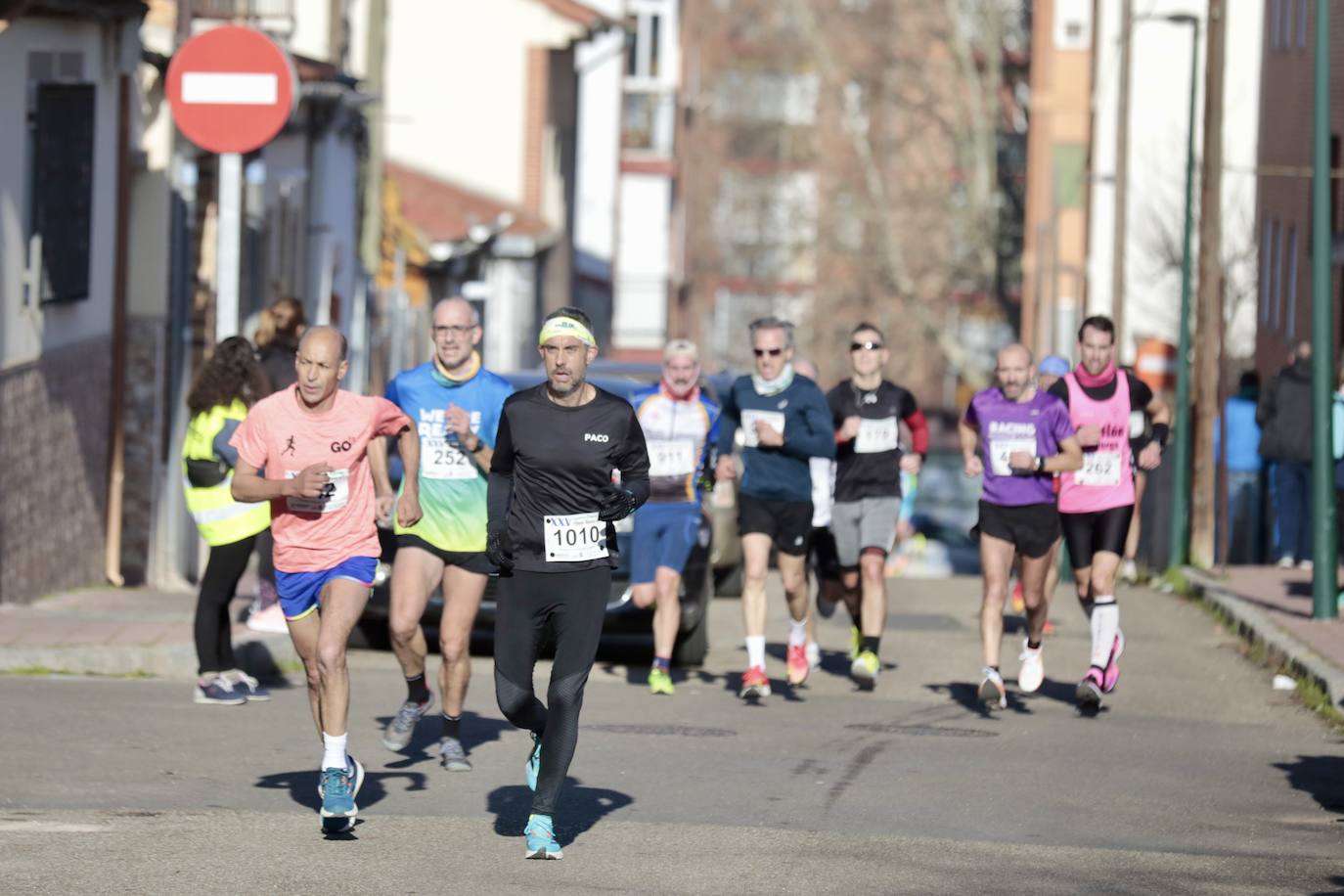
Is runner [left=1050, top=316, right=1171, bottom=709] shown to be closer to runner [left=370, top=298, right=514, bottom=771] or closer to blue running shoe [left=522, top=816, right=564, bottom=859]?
runner [left=370, top=298, right=514, bottom=771]

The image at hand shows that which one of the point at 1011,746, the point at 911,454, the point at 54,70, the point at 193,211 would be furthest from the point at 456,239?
the point at 1011,746

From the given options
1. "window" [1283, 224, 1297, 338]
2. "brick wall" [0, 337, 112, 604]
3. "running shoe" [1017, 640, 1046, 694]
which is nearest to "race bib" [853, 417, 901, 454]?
"running shoe" [1017, 640, 1046, 694]

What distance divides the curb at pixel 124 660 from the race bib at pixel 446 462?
8.27 feet

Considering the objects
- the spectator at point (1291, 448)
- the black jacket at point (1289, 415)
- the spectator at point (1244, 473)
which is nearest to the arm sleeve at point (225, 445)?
the spectator at point (1291, 448)

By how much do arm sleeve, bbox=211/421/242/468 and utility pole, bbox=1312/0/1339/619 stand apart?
25.6 ft

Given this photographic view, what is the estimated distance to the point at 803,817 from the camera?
952 centimetres

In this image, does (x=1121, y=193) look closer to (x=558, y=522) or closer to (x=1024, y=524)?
(x=1024, y=524)

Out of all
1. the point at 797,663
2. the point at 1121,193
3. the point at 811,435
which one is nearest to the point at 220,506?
the point at 811,435

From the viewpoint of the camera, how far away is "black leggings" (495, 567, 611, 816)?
877 centimetres

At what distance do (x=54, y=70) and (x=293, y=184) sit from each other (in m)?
9.44

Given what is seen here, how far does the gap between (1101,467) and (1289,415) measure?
904 cm

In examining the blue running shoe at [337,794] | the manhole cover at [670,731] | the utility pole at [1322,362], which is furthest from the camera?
the utility pole at [1322,362]

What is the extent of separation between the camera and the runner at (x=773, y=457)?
13.7m

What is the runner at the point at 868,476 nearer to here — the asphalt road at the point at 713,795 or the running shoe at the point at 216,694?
the asphalt road at the point at 713,795
